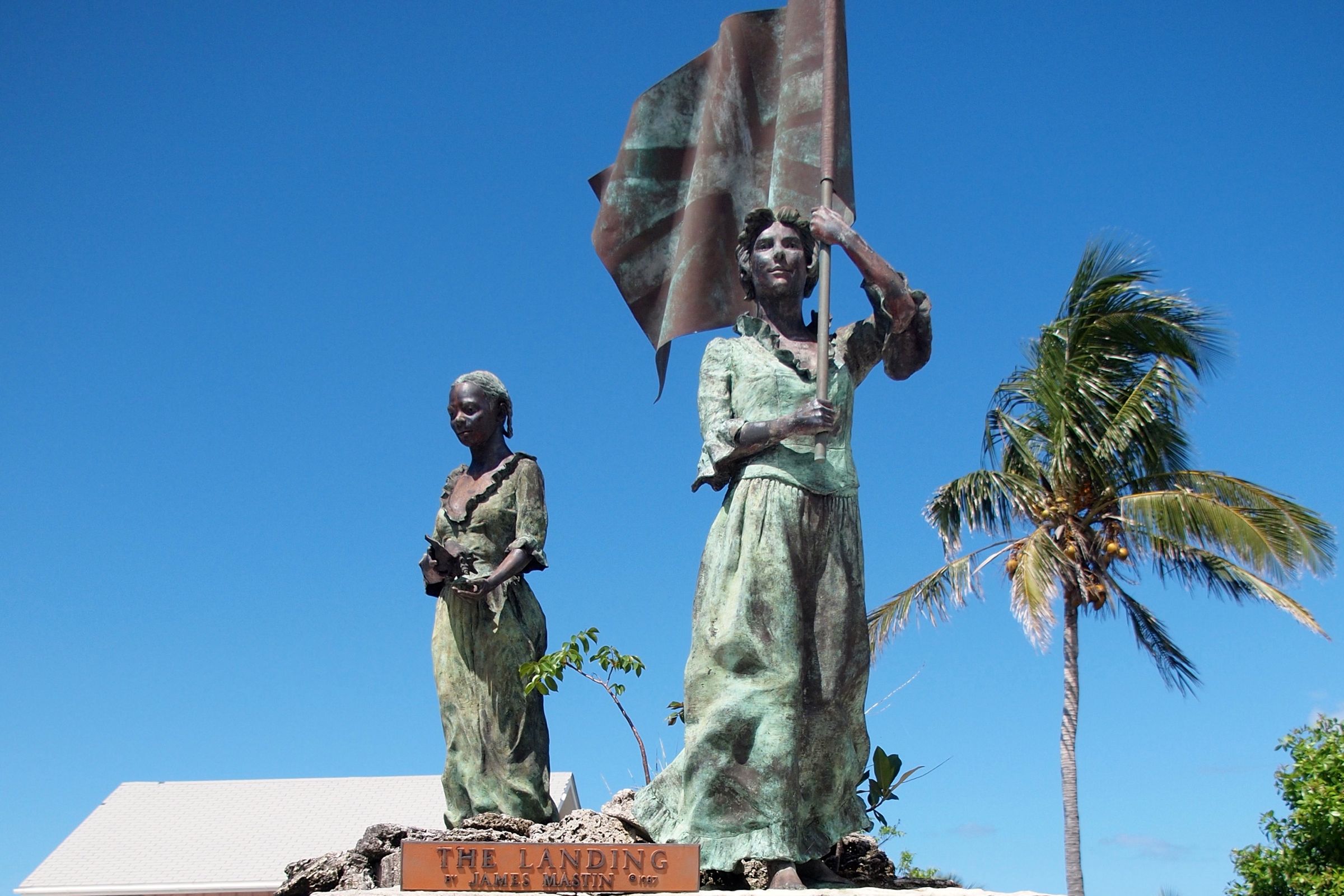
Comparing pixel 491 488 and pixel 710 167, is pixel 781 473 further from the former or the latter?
pixel 491 488

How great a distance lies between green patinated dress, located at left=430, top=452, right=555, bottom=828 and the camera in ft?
29.2

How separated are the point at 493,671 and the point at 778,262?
3.21 m

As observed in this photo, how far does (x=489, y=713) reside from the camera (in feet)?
29.5

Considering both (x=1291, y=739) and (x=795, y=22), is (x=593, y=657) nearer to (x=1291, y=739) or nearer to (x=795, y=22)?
(x=795, y=22)

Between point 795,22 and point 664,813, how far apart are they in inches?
153

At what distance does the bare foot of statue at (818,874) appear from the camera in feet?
21.2

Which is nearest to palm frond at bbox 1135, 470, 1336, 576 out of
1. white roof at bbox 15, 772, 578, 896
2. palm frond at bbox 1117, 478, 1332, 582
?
palm frond at bbox 1117, 478, 1332, 582

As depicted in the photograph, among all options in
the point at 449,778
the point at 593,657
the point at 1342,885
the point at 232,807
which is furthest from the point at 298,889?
the point at 232,807

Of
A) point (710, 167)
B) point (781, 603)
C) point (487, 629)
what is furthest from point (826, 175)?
point (487, 629)

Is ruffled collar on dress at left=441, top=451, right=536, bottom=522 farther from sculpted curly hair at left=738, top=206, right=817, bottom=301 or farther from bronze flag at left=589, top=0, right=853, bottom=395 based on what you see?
sculpted curly hair at left=738, top=206, right=817, bottom=301

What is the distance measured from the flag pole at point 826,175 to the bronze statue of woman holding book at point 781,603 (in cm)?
6

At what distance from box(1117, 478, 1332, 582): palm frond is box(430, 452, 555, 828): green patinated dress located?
39.7ft

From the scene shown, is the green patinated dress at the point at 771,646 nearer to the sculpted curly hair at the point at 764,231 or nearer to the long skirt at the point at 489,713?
the sculpted curly hair at the point at 764,231

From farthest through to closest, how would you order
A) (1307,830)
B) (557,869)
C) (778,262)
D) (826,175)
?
1. (1307,830)
2. (778,262)
3. (826,175)
4. (557,869)
